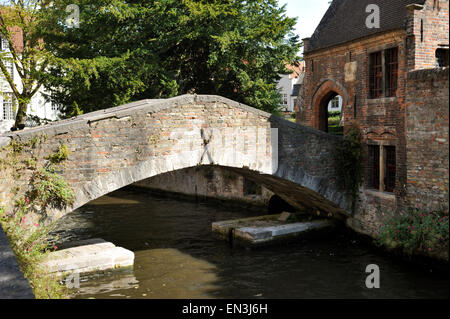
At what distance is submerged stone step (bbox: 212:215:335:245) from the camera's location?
12.8 meters

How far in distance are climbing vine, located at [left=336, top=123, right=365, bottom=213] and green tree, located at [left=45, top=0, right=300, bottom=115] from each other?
5.61 meters

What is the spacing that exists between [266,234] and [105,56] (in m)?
9.28

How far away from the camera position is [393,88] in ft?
39.7

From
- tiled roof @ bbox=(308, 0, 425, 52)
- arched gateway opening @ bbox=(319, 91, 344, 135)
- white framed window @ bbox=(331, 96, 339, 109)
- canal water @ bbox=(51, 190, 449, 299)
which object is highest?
white framed window @ bbox=(331, 96, 339, 109)

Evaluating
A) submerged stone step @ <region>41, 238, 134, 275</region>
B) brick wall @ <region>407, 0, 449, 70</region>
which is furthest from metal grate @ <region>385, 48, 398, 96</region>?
submerged stone step @ <region>41, 238, 134, 275</region>

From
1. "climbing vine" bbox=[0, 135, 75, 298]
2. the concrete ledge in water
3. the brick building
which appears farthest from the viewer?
the brick building

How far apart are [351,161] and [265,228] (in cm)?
324

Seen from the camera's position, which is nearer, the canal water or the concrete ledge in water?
the concrete ledge in water

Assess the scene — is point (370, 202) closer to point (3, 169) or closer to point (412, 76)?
point (412, 76)

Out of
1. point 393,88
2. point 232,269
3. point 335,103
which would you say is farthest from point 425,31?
point 335,103

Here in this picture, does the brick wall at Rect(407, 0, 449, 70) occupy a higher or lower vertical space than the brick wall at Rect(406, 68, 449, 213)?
higher

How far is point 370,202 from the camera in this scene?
12688 millimetres

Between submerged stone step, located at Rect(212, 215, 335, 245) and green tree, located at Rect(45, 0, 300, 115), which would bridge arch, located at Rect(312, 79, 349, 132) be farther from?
submerged stone step, located at Rect(212, 215, 335, 245)
